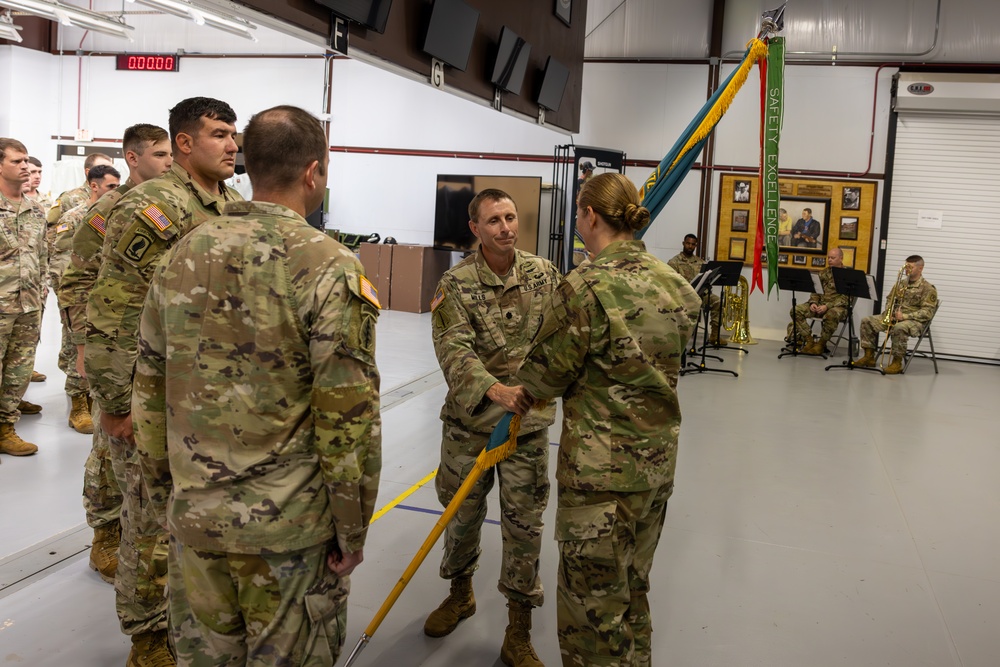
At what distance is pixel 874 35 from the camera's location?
12.0 m

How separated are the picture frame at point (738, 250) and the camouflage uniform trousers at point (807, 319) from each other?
1335mm

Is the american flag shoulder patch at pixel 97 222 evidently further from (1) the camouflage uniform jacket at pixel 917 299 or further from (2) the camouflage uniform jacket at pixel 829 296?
(2) the camouflage uniform jacket at pixel 829 296

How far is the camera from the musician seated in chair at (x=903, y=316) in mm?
10359

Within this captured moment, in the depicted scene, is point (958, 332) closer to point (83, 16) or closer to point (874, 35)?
point (874, 35)

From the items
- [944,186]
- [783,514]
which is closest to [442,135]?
[944,186]

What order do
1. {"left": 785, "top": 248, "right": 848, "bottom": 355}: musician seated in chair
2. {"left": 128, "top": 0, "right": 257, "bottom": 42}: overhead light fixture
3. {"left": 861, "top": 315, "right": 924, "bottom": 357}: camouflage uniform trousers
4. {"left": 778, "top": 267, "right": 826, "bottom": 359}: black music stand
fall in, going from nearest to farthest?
1. {"left": 128, "top": 0, "right": 257, "bottom": 42}: overhead light fixture
2. {"left": 861, "top": 315, "right": 924, "bottom": 357}: camouflage uniform trousers
3. {"left": 778, "top": 267, "right": 826, "bottom": 359}: black music stand
4. {"left": 785, "top": 248, "right": 848, "bottom": 355}: musician seated in chair

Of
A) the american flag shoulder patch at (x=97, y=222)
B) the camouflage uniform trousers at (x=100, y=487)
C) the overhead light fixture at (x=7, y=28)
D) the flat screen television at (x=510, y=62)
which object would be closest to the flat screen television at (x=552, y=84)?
the flat screen television at (x=510, y=62)

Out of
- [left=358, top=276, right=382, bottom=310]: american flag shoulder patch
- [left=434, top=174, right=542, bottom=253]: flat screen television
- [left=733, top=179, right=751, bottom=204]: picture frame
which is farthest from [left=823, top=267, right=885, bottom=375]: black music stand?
[left=358, top=276, right=382, bottom=310]: american flag shoulder patch

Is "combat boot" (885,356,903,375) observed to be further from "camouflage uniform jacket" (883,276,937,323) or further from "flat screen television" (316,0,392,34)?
"flat screen television" (316,0,392,34)

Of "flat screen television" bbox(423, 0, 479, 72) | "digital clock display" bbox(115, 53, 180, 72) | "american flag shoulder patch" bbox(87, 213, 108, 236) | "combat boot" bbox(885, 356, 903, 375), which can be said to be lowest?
"combat boot" bbox(885, 356, 903, 375)

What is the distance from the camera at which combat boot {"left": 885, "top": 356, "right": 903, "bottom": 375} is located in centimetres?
1022

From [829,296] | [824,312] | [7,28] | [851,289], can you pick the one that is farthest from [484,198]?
[7,28]

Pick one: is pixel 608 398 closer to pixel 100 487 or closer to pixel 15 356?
pixel 100 487

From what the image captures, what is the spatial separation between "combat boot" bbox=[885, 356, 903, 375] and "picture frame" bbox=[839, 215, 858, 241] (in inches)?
104
